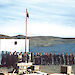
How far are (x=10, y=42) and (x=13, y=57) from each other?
184 inches

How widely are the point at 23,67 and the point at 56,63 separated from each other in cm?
855

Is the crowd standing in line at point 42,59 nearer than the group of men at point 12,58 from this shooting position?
No

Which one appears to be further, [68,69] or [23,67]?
[23,67]

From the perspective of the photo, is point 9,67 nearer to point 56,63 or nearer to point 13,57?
point 13,57

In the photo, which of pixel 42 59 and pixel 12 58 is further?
pixel 42 59

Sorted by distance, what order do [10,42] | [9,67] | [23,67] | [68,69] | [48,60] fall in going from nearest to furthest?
1. [68,69]
2. [23,67]
3. [9,67]
4. [48,60]
5. [10,42]

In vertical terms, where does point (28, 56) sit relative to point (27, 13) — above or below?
below

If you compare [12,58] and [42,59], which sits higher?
[12,58]

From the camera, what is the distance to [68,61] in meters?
26.0

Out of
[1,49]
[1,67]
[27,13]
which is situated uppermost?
[27,13]

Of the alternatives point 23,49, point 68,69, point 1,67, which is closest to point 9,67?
point 1,67

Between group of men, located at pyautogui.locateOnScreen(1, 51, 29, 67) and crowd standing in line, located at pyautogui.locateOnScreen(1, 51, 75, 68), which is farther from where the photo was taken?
crowd standing in line, located at pyautogui.locateOnScreen(1, 51, 75, 68)

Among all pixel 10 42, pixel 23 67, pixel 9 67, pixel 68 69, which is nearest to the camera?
pixel 68 69

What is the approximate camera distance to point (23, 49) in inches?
1143
